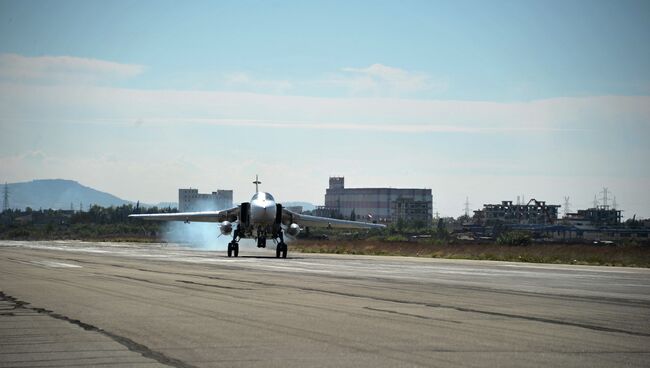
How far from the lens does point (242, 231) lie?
55094mm

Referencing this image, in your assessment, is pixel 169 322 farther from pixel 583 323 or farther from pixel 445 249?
pixel 445 249

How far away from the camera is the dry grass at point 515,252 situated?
4697 centimetres

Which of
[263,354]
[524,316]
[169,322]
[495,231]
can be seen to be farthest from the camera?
[495,231]

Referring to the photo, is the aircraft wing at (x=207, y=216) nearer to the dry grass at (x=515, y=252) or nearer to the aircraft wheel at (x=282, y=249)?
the aircraft wheel at (x=282, y=249)

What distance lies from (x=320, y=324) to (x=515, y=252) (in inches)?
1639

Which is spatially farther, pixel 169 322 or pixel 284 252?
pixel 284 252

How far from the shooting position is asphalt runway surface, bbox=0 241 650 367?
444 inches

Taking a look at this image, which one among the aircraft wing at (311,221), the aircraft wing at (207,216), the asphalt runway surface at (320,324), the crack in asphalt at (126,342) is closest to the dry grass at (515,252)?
the aircraft wing at (311,221)

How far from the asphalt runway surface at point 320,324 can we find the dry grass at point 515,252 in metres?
21.6

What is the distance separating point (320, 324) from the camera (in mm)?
14734

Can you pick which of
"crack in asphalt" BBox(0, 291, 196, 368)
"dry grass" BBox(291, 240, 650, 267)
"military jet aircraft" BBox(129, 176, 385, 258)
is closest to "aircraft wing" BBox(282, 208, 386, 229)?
"military jet aircraft" BBox(129, 176, 385, 258)

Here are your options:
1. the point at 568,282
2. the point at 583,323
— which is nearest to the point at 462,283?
the point at 568,282

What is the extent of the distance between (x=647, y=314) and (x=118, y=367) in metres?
10.9

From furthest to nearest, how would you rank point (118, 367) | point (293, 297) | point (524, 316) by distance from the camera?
1. point (293, 297)
2. point (524, 316)
3. point (118, 367)
